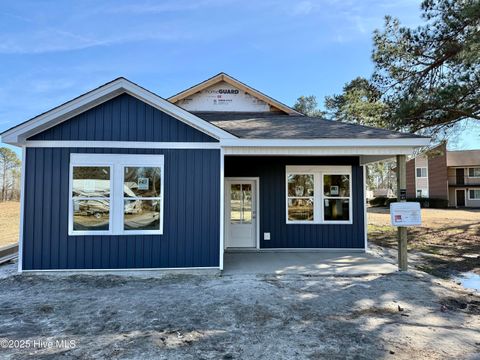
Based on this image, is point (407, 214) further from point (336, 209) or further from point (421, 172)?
point (421, 172)

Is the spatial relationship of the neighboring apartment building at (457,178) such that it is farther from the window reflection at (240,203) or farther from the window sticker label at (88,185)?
the window sticker label at (88,185)

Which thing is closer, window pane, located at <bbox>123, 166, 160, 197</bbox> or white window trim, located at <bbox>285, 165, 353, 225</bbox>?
window pane, located at <bbox>123, 166, 160, 197</bbox>

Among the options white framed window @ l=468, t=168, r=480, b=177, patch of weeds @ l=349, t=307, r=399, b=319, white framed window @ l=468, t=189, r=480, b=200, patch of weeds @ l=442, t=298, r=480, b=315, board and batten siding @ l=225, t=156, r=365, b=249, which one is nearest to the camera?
patch of weeds @ l=349, t=307, r=399, b=319

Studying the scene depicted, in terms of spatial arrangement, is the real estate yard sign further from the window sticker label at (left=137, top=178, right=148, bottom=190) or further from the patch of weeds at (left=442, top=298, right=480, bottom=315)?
the window sticker label at (left=137, top=178, right=148, bottom=190)

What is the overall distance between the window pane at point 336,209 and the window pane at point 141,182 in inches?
202

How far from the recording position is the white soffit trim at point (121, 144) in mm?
6906

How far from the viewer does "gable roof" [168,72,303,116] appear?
1106 centimetres

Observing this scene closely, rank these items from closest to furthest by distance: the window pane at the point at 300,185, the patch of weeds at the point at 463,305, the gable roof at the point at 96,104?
the patch of weeds at the point at 463,305 → the gable roof at the point at 96,104 → the window pane at the point at 300,185

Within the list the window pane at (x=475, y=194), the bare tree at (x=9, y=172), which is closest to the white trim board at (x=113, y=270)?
the bare tree at (x=9, y=172)

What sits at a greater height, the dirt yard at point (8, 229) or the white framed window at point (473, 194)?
the white framed window at point (473, 194)

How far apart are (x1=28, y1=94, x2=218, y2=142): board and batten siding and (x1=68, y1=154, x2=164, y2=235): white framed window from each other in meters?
0.44

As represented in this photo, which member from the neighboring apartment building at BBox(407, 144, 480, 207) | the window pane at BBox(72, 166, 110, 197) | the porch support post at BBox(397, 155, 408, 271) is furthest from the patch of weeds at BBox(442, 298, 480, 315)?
the neighboring apartment building at BBox(407, 144, 480, 207)

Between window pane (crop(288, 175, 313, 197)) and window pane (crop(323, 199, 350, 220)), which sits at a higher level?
window pane (crop(288, 175, 313, 197))

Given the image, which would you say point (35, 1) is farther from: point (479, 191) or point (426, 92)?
point (479, 191)
